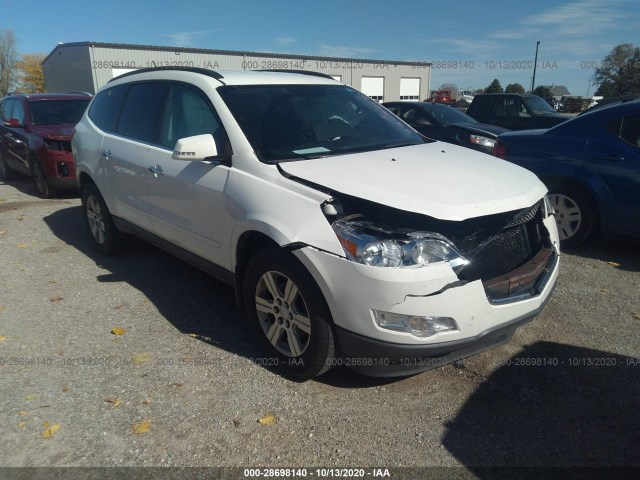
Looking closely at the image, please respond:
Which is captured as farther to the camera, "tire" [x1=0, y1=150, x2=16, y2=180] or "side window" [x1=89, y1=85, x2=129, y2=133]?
"tire" [x1=0, y1=150, x2=16, y2=180]

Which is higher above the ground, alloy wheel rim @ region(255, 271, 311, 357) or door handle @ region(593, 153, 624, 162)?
door handle @ region(593, 153, 624, 162)

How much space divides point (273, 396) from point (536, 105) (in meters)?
12.3

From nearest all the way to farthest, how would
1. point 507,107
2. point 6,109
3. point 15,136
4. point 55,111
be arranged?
point 55,111 → point 15,136 → point 6,109 → point 507,107

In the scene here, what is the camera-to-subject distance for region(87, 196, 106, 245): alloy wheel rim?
5.72 metres

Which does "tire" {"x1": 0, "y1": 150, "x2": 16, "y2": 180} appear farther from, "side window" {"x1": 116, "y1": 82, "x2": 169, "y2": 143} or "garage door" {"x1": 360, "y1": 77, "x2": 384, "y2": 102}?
"garage door" {"x1": 360, "y1": 77, "x2": 384, "y2": 102}

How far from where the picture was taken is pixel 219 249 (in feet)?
12.2

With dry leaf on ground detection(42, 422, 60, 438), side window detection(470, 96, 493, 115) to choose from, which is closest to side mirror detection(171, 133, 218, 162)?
dry leaf on ground detection(42, 422, 60, 438)

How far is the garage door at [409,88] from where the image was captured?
151 ft

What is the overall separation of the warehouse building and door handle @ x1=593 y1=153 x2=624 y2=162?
21.4m

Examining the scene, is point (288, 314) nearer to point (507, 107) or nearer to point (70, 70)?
point (507, 107)

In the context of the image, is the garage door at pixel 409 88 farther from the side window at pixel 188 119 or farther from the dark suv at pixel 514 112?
the side window at pixel 188 119

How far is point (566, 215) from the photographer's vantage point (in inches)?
222

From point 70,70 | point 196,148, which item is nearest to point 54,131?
point 196,148

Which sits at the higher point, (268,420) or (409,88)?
(409,88)
